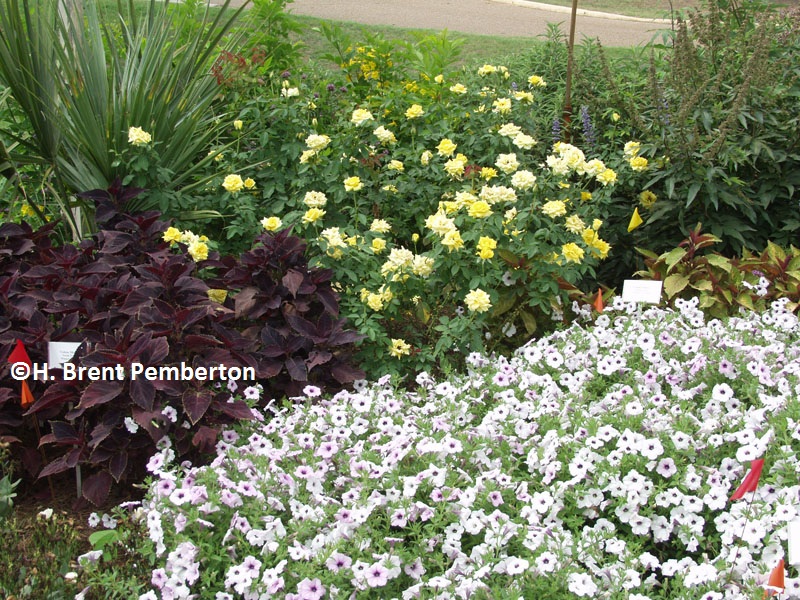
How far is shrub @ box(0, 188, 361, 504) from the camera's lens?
9.12ft

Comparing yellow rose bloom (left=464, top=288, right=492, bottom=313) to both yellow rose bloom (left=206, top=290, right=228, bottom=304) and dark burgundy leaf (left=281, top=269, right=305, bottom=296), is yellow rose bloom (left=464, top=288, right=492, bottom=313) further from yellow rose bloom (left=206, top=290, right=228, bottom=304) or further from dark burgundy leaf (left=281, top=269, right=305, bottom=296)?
yellow rose bloom (left=206, top=290, right=228, bottom=304)

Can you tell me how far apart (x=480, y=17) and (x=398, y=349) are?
1030cm

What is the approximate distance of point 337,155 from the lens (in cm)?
400

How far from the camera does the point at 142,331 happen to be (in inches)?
114

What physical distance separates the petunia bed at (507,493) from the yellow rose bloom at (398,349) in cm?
43

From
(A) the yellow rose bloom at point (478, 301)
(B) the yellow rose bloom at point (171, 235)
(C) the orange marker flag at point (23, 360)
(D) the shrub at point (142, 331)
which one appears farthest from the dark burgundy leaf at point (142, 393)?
(A) the yellow rose bloom at point (478, 301)

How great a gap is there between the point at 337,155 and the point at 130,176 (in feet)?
3.11

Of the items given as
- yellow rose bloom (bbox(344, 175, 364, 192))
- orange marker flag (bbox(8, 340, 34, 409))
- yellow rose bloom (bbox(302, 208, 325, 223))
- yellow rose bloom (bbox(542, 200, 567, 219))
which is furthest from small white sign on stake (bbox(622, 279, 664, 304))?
orange marker flag (bbox(8, 340, 34, 409))

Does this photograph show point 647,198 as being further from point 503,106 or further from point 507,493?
point 507,493

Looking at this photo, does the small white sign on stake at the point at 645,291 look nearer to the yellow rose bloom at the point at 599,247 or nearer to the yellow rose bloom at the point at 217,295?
the yellow rose bloom at the point at 599,247

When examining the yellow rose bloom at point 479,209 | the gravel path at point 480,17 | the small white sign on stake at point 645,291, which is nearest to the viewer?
the yellow rose bloom at point 479,209

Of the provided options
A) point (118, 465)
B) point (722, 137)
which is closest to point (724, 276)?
point (722, 137)

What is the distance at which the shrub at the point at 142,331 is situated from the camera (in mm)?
2779

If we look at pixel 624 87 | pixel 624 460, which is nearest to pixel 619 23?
pixel 624 87
